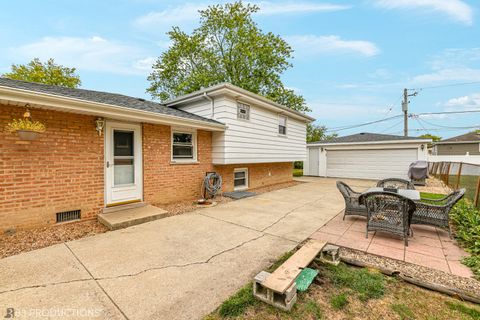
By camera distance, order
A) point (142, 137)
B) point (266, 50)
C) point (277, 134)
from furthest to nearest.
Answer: point (266, 50), point (277, 134), point (142, 137)

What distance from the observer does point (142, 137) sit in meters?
5.80

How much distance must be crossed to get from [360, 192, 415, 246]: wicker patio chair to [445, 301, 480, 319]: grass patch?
1.52 meters

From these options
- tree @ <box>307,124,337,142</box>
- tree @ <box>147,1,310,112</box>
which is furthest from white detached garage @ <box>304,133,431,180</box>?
tree @ <box>307,124,337,142</box>

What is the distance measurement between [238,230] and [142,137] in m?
3.72

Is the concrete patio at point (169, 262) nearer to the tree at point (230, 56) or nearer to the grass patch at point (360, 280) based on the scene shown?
the grass patch at point (360, 280)

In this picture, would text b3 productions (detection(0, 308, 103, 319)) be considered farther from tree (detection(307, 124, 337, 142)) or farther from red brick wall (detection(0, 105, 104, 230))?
tree (detection(307, 124, 337, 142))

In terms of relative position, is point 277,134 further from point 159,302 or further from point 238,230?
point 159,302

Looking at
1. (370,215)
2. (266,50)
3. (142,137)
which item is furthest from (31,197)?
(266,50)

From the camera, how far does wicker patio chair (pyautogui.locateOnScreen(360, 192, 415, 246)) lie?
3.61 metres

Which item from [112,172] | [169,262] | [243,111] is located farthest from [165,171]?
[243,111]

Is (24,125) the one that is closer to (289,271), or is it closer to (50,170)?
(50,170)

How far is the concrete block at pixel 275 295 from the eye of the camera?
6.75ft

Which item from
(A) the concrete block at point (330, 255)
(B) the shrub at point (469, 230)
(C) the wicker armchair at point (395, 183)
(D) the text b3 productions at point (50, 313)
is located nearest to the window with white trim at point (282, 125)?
(C) the wicker armchair at point (395, 183)

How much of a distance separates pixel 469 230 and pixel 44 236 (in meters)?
8.05
